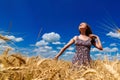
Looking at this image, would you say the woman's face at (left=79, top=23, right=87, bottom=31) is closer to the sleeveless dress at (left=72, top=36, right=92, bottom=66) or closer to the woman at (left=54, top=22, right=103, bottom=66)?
the woman at (left=54, top=22, right=103, bottom=66)

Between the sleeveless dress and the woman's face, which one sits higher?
the woman's face

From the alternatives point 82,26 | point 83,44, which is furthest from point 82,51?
point 82,26

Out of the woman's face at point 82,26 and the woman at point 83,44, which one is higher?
the woman's face at point 82,26

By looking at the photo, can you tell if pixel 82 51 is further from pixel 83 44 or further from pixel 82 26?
pixel 82 26

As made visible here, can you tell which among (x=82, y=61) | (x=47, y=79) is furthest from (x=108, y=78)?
(x=82, y=61)

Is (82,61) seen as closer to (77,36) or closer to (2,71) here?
(77,36)

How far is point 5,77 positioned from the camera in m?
2.19

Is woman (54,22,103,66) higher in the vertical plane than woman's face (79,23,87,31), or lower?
lower

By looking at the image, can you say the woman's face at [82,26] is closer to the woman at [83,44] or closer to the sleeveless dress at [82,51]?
the woman at [83,44]

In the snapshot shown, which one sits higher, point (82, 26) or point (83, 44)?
point (82, 26)

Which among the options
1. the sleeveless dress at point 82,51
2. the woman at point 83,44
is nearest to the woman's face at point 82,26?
the woman at point 83,44

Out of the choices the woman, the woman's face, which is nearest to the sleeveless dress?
the woman

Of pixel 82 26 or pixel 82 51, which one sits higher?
pixel 82 26

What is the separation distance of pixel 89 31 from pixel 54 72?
22.7 ft
